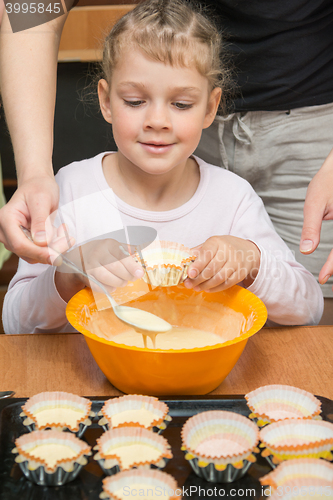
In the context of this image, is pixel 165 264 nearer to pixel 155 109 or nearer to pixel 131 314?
pixel 131 314

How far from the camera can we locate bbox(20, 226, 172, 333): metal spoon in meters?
0.91

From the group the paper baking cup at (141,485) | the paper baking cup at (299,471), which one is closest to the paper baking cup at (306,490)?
the paper baking cup at (299,471)

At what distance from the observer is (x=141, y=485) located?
0.62 m

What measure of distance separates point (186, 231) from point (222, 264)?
381 millimetres

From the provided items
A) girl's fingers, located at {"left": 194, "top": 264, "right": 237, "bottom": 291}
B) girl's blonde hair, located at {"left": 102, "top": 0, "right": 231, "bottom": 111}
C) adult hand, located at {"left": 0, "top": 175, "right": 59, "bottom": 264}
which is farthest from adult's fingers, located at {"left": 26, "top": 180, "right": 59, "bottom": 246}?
girl's blonde hair, located at {"left": 102, "top": 0, "right": 231, "bottom": 111}

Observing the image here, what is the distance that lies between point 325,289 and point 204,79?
79 centimetres

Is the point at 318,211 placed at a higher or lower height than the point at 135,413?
higher

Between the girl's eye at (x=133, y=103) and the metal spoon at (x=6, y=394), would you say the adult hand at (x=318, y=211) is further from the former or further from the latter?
the metal spoon at (x=6, y=394)

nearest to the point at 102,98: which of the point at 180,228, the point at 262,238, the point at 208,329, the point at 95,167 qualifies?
the point at 95,167

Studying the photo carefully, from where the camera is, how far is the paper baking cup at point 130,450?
0.65 meters

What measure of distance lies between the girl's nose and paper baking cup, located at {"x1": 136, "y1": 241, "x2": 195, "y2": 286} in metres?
0.28

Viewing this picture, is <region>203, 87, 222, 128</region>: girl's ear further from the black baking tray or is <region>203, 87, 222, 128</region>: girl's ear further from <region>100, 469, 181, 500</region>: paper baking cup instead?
<region>100, 469, 181, 500</region>: paper baking cup

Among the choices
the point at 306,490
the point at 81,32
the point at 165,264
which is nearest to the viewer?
the point at 306,490

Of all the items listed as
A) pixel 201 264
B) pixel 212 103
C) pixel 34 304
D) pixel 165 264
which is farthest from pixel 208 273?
pixel 212 103
